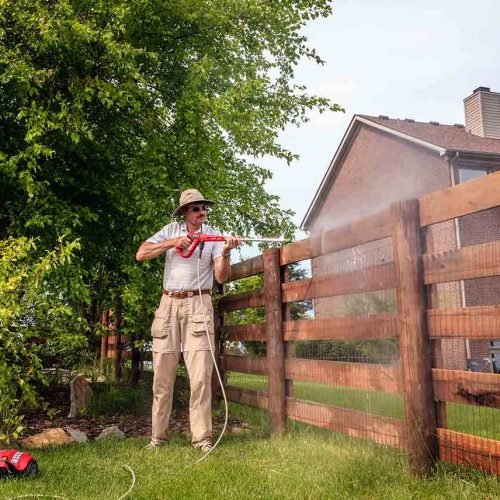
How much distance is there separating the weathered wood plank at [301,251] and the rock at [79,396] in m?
3.27

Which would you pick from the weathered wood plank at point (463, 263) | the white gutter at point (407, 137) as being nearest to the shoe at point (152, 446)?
the weathered wood plank at point (463, 263)

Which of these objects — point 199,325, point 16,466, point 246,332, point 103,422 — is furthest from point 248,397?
point 16,466

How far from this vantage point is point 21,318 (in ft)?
17.6

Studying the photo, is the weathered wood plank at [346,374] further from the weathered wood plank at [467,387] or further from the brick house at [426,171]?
the brick house at [426,171]

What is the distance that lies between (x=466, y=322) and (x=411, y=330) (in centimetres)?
37

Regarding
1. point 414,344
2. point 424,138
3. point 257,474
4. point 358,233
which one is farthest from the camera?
point 424,138

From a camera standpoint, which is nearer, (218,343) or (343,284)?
(343,284)

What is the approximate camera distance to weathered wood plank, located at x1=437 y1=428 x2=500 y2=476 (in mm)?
3055

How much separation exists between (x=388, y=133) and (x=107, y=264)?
15154 mm

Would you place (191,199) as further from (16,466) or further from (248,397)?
(16,466)

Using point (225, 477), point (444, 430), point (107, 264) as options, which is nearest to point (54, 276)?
point (107, 264)

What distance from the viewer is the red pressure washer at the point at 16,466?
3.82 meters

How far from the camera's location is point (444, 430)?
3391mm

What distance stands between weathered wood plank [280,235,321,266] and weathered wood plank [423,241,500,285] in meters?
1.29
